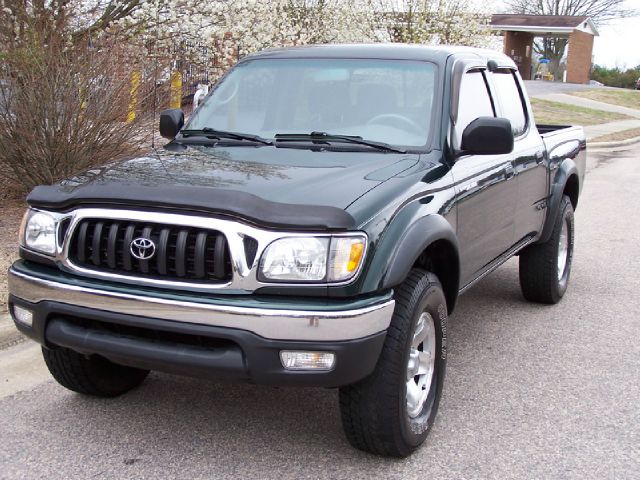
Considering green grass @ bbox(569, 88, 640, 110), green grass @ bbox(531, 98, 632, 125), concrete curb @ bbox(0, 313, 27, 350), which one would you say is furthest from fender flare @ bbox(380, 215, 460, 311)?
green grass @ bbox(569, 88, 640, 110)

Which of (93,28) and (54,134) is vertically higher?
(93,28)

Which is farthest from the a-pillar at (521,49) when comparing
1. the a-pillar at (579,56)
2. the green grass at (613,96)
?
the green grass at (613,96)

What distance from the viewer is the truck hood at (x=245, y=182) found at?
312cm

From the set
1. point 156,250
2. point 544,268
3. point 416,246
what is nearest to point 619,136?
point 544,268

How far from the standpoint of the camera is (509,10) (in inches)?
2534

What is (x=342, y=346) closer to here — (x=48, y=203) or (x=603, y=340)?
(x=48, y=203)

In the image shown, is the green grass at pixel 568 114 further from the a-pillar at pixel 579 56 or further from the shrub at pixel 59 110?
the a-pillar at pixel 579 56

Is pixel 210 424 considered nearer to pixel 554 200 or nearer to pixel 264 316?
pixel 264 316

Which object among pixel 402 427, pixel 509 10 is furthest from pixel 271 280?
pixel 509 10

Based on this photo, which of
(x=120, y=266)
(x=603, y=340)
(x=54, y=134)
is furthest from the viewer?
(x=54, y=134)

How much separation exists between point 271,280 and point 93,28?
8104mm

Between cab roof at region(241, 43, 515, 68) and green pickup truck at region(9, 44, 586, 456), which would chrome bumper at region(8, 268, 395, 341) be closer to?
green pickup truck at region(9, 44, 586, 456)

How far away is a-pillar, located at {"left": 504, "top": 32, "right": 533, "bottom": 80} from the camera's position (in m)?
50.3

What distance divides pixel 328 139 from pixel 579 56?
175ft
